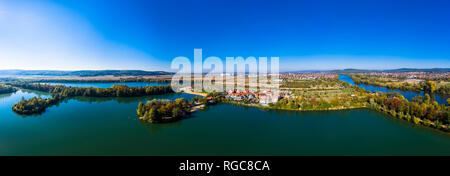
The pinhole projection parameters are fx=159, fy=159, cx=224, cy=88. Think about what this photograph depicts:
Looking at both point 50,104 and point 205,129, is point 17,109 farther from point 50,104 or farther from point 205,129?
point 205,129

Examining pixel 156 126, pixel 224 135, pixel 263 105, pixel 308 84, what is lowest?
pixel 224 135

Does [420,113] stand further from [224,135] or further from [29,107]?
[29,107]

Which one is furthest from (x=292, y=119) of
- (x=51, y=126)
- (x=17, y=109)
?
(x=17, y=109)

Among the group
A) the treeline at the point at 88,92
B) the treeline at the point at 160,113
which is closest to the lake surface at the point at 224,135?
the treeline at the point at 160,113

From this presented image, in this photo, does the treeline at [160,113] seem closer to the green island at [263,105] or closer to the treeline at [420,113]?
the green island at [263,105]

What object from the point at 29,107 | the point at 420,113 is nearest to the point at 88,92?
the point at 29,107

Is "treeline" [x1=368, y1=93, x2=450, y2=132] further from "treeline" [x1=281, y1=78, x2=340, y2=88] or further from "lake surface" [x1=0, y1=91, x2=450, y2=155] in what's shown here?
"treeline" [x1=281, y1=78, x2=340, y2=88]

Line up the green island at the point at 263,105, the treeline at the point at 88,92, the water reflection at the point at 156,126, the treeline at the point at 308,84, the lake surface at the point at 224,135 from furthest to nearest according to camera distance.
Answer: the treeline at the point at 308,84
the treeline at the point at 88,92
the green island at the point at 263,105
the water reflection at the point at 156,126
the lake surface at the point at 224,135
